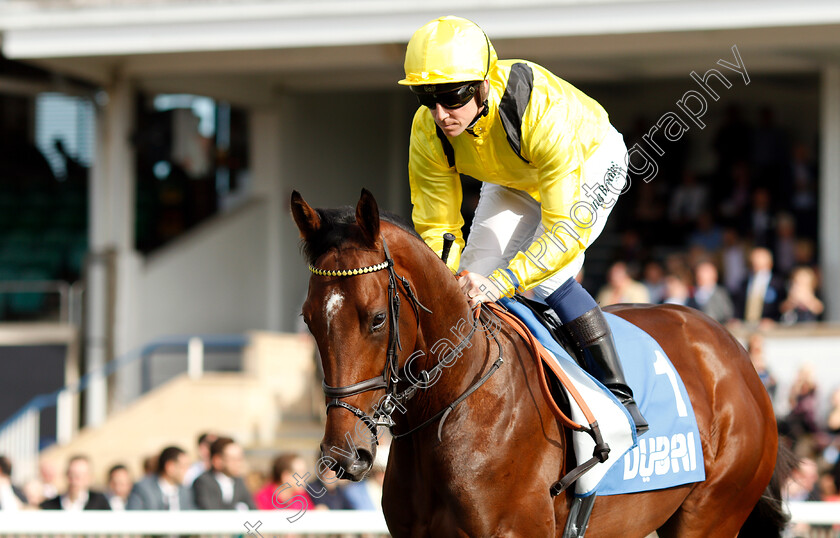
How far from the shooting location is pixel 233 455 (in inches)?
212

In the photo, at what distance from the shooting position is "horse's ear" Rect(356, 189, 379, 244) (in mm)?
2480

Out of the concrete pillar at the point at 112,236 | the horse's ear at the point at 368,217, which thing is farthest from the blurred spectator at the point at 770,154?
the horse's ear at the point at 368,217

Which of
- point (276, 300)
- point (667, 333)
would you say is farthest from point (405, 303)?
point (276, 300)

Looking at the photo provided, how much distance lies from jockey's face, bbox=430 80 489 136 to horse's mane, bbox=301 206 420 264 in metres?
0.40

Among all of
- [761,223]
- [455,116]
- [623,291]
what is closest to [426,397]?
[455,116]

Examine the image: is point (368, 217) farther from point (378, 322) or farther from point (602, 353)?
point (602, 353)

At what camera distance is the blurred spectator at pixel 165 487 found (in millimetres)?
5527

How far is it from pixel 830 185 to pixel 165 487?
20.6ft

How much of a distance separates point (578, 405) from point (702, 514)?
0.85m

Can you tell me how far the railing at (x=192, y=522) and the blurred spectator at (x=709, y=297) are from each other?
3704mm

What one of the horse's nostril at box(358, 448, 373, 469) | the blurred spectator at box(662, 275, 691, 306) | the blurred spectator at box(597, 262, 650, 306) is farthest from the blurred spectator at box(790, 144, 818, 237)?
the horse's nostril at box(358, 448, 373, 469)

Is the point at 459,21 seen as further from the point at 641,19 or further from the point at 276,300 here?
the point at 276,300

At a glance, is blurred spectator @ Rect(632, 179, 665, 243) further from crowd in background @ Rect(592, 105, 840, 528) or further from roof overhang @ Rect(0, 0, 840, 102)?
roof overhang @ Rect(0, 0, 840, 102)

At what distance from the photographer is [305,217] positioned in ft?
8.32
